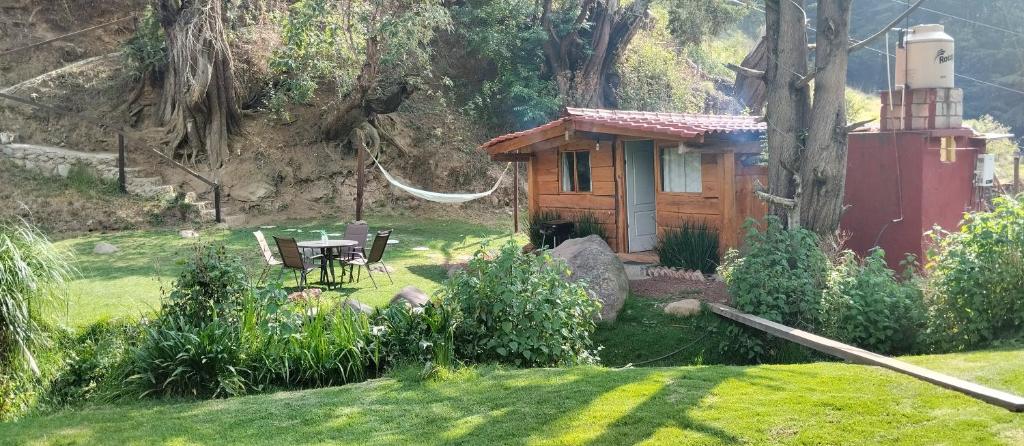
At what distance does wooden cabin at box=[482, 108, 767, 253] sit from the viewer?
10.2 meters

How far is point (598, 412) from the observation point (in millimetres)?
4203

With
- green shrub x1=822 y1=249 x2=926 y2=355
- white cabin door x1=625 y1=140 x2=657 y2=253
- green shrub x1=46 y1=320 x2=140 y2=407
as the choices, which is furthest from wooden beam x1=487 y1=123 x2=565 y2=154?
green shrub x1=46 y1=320 x2=140 y2=407

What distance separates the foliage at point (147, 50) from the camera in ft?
59.3

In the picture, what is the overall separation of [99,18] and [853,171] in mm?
18533

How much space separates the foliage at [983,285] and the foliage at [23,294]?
641 centimetres

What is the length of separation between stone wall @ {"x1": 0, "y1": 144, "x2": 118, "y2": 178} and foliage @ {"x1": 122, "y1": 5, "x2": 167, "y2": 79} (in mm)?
2504

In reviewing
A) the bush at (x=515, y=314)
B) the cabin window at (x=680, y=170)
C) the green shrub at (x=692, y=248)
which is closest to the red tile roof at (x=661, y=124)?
the cabin window at (x=680, y=170)

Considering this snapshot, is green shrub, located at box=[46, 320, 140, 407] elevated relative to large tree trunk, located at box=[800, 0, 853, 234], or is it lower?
lower

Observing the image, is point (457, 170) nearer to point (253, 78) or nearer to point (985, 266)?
point (253, 78)

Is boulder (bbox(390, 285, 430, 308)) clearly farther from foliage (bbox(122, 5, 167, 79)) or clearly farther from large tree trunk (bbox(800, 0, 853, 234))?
foliage (bbox(122, 5, 167, 79))

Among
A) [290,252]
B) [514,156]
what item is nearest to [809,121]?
[290,252]

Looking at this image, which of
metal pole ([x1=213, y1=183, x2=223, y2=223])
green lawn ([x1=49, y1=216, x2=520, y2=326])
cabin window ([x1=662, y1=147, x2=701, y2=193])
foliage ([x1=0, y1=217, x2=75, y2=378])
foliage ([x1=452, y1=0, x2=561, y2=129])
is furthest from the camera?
foliage ([x1=452, y1=0, x2=561, y2=129])

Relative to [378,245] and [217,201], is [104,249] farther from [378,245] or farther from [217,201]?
[378,245]

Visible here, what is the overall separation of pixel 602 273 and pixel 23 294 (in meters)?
5.24
